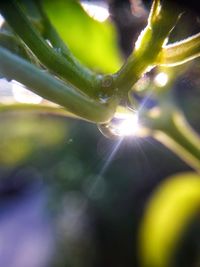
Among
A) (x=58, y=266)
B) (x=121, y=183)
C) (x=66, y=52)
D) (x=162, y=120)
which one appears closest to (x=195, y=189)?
(x=162, y=120)

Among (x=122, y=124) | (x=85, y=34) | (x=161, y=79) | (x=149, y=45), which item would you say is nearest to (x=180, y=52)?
(x=149, y=45)

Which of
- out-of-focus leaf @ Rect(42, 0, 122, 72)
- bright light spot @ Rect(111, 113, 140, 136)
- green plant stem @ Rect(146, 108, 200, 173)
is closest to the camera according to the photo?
bright light spot @ Rect(111, 113, 140, 136)

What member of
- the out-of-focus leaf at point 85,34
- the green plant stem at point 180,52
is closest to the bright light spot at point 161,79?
the out-of-focus leaf at point 85,34

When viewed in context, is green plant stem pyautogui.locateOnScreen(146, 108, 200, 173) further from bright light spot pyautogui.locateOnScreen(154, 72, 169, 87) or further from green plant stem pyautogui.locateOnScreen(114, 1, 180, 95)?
green plant stem pyautogui.locateOnScreen(114, 1, 180, 95)

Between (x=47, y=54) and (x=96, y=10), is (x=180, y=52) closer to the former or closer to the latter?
(x=47, y=54)

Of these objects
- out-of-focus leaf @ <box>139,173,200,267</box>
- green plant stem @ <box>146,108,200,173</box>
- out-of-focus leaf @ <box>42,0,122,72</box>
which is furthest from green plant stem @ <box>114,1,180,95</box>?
out-of-focus leaf @ <box>139,173,200,267</box>

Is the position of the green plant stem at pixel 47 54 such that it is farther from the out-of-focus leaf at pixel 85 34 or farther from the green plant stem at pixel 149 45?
the out-of-focus leaf at pixel 85 34
